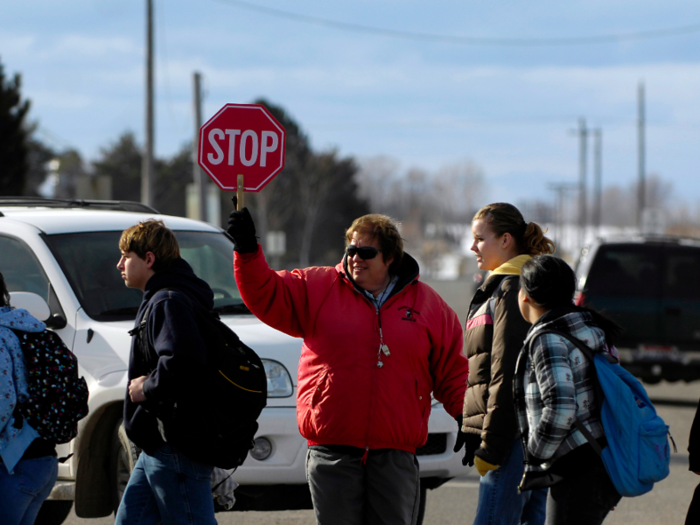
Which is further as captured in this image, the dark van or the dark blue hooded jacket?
the dark van

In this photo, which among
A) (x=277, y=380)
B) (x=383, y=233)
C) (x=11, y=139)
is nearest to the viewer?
(x=383, y=233)

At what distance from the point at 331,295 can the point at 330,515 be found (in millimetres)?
910

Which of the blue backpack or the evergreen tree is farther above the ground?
the evergreen tree

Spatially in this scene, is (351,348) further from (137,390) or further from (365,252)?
(137,390)

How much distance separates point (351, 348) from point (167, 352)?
753mm

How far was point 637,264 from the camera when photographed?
1198 cm

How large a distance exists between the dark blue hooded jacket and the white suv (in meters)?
0.99

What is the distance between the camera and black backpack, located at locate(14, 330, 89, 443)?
12.4 ft

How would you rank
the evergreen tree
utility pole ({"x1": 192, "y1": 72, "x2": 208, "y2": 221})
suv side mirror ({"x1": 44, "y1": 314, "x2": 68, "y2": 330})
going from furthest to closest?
the evergreen tree → utility pole ({"x1": 192, "y1": 72, "x2": 208, "y2": 221}) → suv side mirror ({"x1": 44, "y1": 314, "x2": 68, "y2": 330})

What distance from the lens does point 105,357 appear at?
5.46 m

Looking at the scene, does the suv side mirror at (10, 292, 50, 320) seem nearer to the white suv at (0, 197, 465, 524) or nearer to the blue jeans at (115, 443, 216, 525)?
the white suv at (0, 197, 465, 524)

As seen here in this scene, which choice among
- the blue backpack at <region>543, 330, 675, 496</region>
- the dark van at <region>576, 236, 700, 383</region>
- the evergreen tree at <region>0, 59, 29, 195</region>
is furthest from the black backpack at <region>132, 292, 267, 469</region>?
the evergreen tree at <region>0, 59, 29, 195</region>

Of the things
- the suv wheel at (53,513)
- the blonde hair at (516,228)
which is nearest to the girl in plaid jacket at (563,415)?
the blonde hair at (516,228)

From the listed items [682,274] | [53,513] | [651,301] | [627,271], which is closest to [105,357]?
[53,513]
